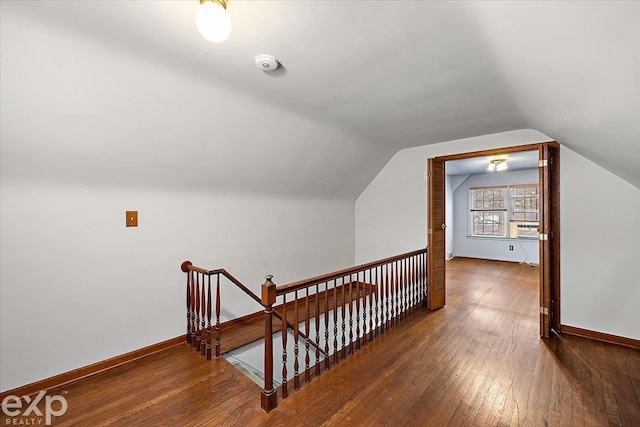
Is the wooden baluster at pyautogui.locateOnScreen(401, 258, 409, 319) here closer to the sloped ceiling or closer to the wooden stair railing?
the wooden stair railing

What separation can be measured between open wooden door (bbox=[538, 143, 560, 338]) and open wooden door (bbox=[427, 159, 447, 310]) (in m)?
1.15

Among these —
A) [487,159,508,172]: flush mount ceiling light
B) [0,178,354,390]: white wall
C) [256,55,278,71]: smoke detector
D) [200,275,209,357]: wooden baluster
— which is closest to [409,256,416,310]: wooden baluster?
[0,178,354,390]: white wall

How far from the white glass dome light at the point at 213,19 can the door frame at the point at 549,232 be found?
10.8 feet

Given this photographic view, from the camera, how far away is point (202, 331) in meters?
2.75

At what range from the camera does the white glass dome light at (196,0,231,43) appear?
1286mm

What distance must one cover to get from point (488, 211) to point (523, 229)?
0.91 m

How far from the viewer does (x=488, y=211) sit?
7637mm

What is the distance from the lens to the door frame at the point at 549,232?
300cm

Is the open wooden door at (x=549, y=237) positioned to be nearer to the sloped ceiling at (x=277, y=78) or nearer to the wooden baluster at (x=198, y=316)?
the sloped ceiling at (x=277, y=78)

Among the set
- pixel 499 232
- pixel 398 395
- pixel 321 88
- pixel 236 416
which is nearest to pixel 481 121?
pixel 321 88

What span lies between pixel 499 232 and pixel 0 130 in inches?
348

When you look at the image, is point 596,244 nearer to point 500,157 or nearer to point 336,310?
point 500,157

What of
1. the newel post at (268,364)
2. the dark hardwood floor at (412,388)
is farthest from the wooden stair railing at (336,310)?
the dark hardwood floor at (412,388)

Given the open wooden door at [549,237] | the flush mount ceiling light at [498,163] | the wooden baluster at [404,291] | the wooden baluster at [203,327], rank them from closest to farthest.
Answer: the wooden baluster at [203,327] → the open wooden door at [549,237] → the wooden baluster at [404,291] → the flush mount ceiling light at [498,163]
